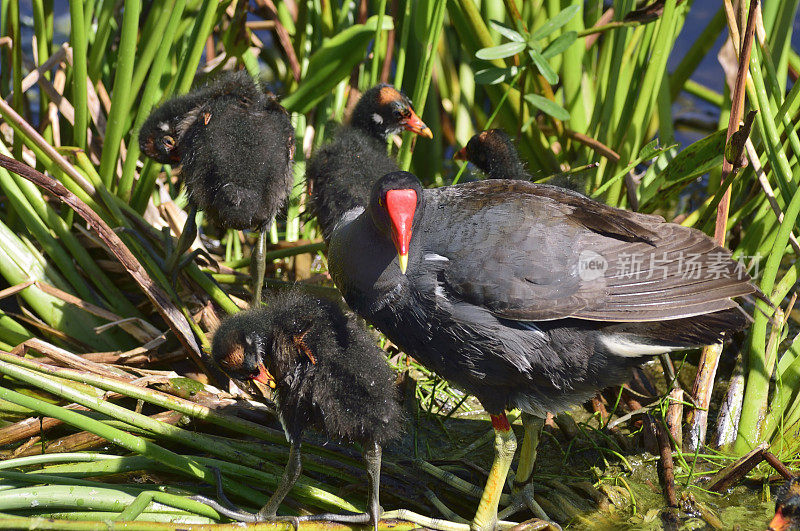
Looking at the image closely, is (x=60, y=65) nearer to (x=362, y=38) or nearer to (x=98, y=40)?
(x=98, y=40)

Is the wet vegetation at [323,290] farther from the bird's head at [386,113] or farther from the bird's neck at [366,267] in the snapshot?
the bird's neck at [366,267]

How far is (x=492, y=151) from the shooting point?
3.30m

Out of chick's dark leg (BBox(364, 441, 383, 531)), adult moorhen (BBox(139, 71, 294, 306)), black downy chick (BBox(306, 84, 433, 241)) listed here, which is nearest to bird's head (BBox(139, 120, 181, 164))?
adult moorhen (BBox(139, 71, 294, 306))

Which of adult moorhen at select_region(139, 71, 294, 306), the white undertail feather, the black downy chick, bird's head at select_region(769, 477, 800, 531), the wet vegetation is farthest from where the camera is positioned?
the black downy chick

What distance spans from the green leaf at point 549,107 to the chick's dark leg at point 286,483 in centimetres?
171

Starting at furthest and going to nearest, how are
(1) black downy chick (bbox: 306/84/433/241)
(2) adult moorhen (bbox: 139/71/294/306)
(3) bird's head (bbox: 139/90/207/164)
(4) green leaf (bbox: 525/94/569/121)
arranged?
1. (4) green leaf (bbox: 525/94/569/121)
2. (1) black downy chick (bbox: 306/84/433/241)
3. (3) bird's head (bbox: 139/90/207/164)
4. (2) adult moorhen (bbox: 139/71/294/306)

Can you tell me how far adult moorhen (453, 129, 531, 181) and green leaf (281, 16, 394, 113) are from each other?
606mm

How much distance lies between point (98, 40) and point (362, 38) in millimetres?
1075

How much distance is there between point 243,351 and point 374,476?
52 centimetres

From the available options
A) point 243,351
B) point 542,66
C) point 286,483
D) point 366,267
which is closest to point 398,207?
point 366,267

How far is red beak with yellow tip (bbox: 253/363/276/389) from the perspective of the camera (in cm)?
237

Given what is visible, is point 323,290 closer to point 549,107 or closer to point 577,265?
point 549,107

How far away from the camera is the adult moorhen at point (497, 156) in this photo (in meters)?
3.24

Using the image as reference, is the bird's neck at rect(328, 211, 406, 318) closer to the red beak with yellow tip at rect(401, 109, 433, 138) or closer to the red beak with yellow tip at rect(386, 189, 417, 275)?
the red beak with yellow tip at rect(386, 189, 417, 275)
